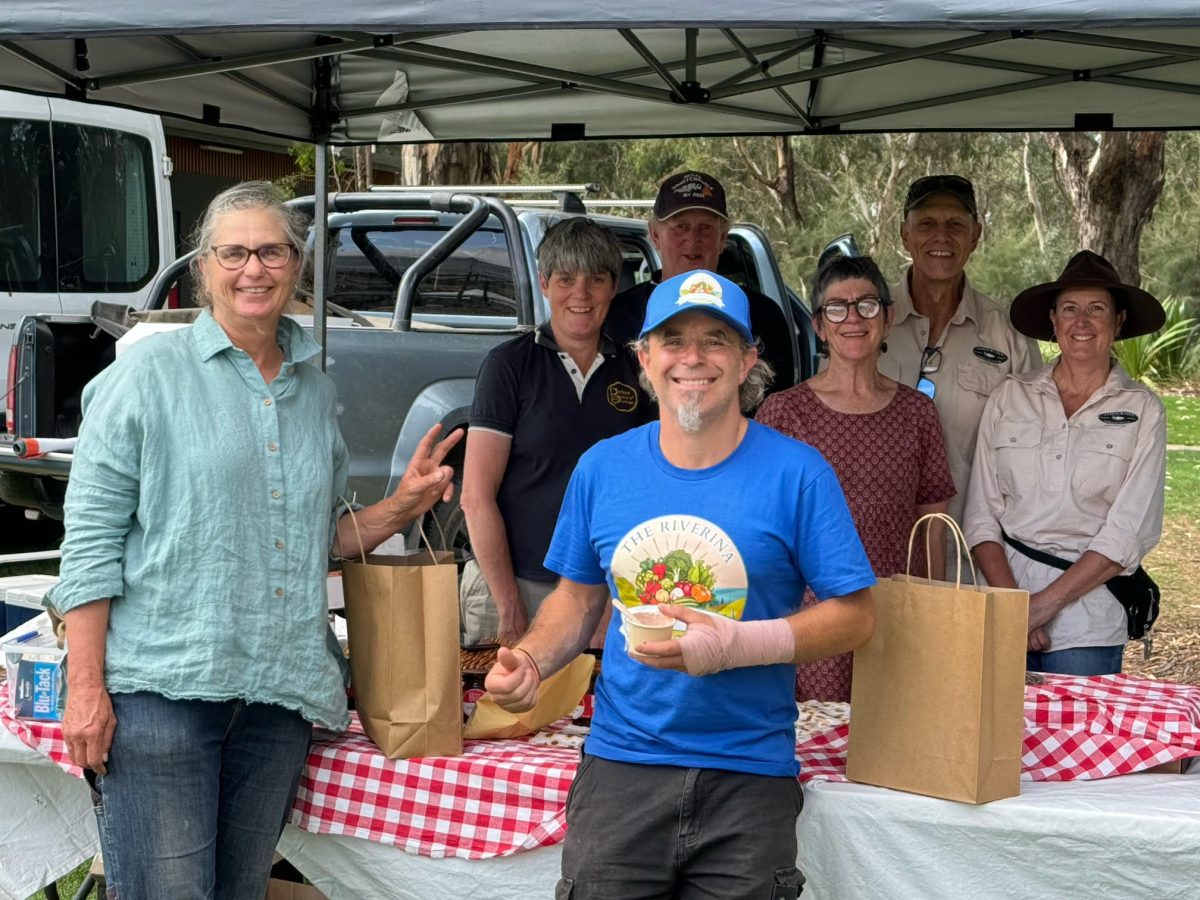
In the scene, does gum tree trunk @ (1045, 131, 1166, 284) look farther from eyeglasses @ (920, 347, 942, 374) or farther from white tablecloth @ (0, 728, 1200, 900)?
white tablecloth @ (0, 728, 1200, 900)

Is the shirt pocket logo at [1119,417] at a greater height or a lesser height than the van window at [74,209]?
lesser

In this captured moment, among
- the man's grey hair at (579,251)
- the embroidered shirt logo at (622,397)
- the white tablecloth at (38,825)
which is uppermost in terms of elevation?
the man's grey hair at (579,251)

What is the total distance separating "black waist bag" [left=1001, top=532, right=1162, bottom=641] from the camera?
357 centimetres

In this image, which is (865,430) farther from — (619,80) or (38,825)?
(38,825)

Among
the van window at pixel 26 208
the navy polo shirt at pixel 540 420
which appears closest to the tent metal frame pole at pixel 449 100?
the navy polo shirt at pixel 540 420

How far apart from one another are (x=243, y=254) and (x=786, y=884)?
1.57 m

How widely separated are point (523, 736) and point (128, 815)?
0.99 metres

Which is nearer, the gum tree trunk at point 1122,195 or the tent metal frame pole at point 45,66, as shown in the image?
the tent metal frame pole at point 45,66

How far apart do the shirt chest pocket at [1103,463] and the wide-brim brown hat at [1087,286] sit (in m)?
0.38

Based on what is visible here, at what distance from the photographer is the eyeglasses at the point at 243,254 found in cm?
276

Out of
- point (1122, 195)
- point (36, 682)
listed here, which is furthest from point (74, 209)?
point (1122, 195)

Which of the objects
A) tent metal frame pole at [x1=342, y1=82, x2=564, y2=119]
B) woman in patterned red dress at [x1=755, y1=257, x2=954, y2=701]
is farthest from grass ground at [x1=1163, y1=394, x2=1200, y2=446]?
woman in patterned red dress at [x1=755, y1=257, x2=954, y2=701]

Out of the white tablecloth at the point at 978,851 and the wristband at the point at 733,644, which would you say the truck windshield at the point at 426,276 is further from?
the wristband at the point at 733,644

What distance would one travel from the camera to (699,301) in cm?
250
